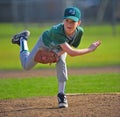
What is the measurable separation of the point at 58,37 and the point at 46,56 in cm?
43

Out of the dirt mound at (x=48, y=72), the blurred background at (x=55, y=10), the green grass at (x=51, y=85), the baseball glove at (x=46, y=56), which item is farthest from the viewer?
the blurred background at (x=55, y=10)

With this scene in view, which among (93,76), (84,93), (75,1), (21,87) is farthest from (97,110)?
(75,1)

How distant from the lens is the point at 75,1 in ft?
93.3

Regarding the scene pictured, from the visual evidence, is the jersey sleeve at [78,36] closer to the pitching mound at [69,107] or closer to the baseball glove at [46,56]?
the baseball glove at [46,56]

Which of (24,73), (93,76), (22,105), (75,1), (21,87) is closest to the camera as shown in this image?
(22,105)

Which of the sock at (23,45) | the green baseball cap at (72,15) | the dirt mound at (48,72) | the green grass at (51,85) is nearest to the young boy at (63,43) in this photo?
the green baseball cap at (72,15)

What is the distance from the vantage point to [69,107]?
702cm

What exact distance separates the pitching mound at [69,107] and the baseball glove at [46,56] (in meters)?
0.69

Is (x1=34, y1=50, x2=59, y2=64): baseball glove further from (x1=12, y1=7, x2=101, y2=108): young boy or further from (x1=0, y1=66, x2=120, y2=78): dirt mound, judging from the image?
(x1=0, y1=66, x2=120, y2=78): dirt mound

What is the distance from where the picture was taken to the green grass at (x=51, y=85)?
8.88 metres

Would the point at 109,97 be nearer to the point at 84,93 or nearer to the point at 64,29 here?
the point at 84,93

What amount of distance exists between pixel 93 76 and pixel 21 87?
7.46 ft

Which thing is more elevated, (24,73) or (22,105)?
(22,105)

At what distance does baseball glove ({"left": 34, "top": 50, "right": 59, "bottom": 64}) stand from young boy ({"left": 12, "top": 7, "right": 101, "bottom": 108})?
0.05 m
